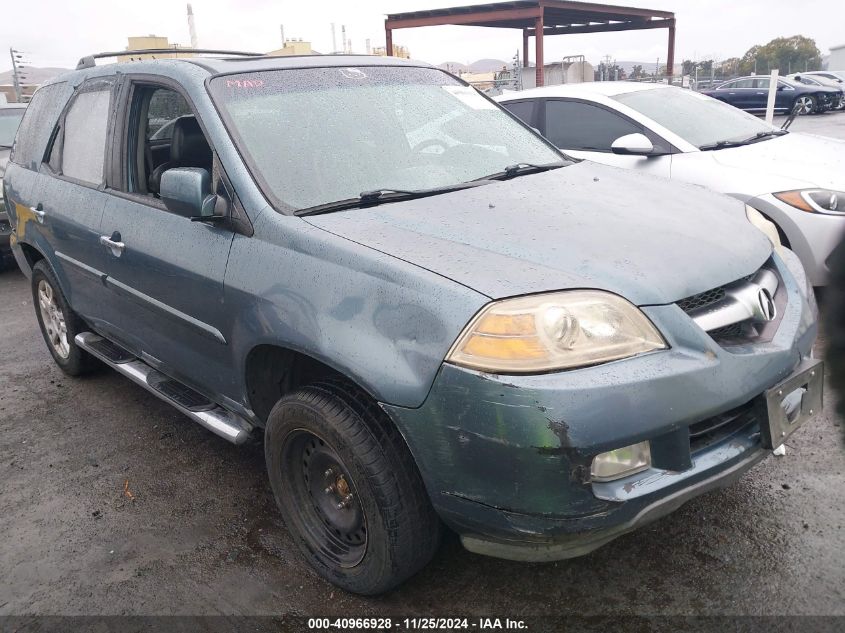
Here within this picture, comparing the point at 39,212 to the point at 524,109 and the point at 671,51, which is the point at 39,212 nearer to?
the point at 524,109

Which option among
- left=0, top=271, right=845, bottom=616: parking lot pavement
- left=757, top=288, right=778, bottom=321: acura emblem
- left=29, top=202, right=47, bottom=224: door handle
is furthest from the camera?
left=29, top=202, right=47, bottom=224: door handle

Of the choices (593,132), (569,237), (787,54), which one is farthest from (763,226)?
(787,54)

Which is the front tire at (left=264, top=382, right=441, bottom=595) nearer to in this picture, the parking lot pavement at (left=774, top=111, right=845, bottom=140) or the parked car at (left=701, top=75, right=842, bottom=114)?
the parking lot pavement at (left=774, top=111, right=845, bottom=140)

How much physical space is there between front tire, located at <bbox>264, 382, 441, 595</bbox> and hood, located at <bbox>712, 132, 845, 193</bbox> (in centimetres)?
365

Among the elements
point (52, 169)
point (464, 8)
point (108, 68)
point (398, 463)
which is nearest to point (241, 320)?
point (398, 463)

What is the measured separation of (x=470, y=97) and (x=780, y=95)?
2552 centimetres

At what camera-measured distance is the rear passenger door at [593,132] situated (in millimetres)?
5410

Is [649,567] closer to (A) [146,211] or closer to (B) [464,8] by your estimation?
(A) [146,211]

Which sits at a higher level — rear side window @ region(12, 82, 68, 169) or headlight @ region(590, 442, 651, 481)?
rear side window @ region(12, 82, 68, 169)

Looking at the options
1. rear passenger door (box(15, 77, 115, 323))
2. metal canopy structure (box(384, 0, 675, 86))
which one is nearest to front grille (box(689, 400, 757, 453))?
rear passenger door (box(15, 77, 115, 323))

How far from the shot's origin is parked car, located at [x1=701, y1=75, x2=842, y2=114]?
80.6 ft

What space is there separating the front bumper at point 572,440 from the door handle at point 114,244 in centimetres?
192

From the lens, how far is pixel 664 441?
2021mm

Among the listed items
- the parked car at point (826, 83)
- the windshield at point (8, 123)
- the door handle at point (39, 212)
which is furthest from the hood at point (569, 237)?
the parked car at point (826, 83)
